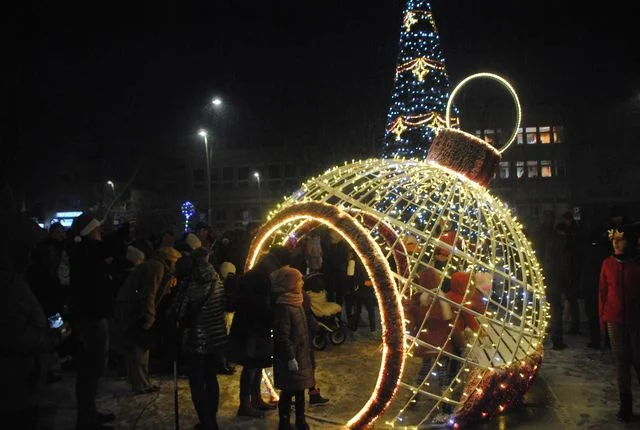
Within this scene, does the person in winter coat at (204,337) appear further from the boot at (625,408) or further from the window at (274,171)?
the window at (274,171)

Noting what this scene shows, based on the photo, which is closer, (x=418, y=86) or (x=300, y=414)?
(x=300, y=414)

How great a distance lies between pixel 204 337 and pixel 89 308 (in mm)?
1323

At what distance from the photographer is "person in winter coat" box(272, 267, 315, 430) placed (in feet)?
16.7

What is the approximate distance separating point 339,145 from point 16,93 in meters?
22.6

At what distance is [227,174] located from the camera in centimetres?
4712

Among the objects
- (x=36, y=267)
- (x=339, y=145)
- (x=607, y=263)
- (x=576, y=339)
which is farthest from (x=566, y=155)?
(x=36, y=267)

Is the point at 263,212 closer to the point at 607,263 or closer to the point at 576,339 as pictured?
the point at 576,339

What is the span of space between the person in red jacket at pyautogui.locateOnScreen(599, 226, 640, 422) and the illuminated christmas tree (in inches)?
513

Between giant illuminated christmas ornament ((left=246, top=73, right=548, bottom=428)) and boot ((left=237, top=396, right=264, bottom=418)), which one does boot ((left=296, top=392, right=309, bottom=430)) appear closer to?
giant illuminated christmas ornament ((left=246, top=73, right=548, bottom=428))

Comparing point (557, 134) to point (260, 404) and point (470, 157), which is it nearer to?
point (470, 157)

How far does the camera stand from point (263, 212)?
44781mm

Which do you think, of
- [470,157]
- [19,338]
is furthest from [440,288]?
[19,338]

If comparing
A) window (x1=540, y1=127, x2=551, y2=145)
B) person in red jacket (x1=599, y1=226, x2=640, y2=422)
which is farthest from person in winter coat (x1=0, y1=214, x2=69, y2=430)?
window (x1=540, y1=127, x2=551, y2=145)

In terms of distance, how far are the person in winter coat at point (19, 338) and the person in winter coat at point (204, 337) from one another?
6.89 feet
